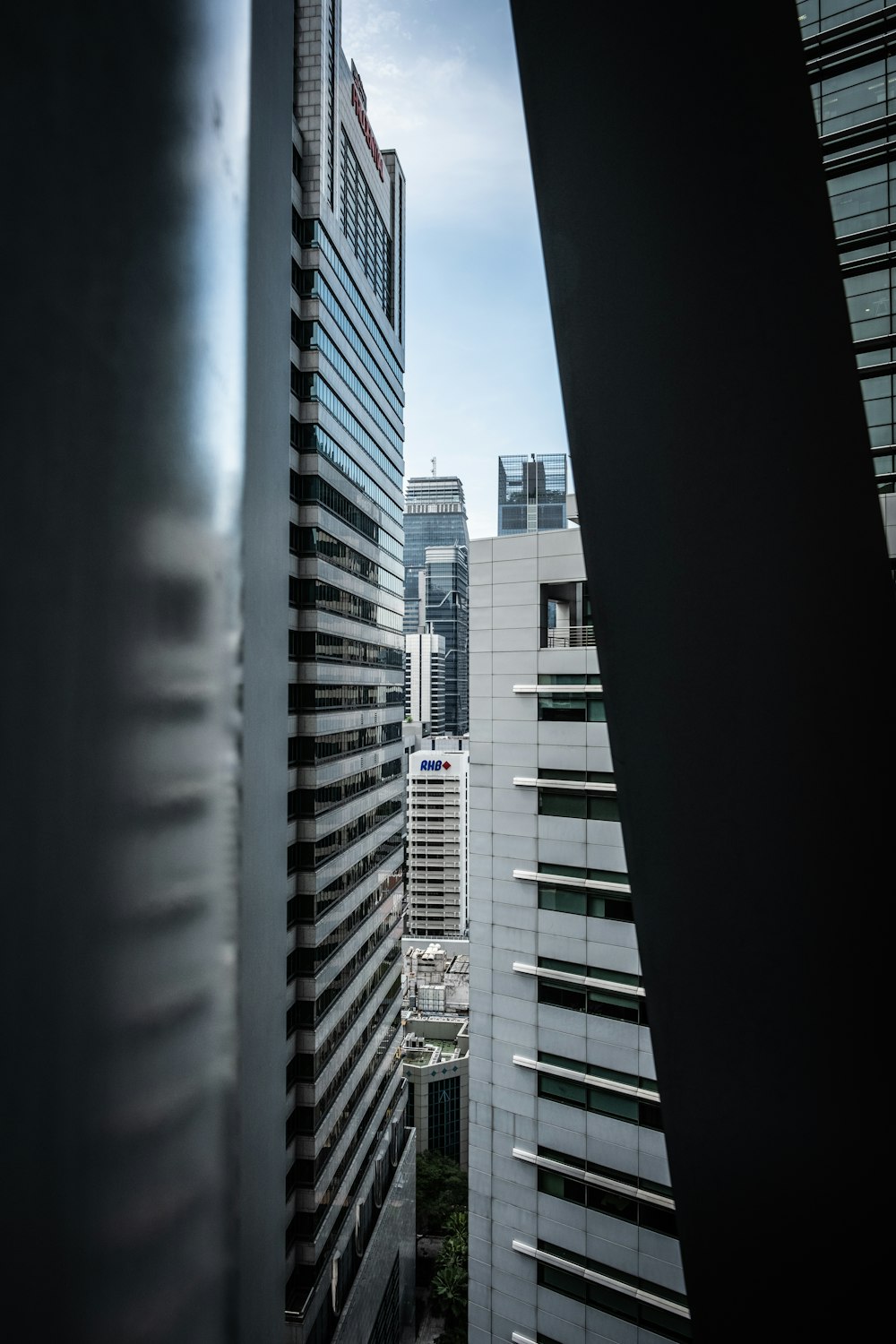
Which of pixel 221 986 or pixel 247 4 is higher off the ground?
pixel 247 4

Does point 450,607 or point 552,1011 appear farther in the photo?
point 450,607

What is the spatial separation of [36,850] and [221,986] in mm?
120

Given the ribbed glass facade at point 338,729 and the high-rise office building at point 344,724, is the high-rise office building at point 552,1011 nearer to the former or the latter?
the high-rise office building at point 344,724

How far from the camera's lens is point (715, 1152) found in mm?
447

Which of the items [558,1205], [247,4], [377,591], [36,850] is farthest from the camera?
[377,591]

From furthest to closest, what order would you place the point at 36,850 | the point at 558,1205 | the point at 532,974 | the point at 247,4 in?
the point at 532,974
the point at 558,1205
the point at 247,4
the point at 36,850

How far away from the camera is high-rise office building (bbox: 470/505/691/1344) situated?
1025 cm

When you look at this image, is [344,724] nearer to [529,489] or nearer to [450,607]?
[529,489]

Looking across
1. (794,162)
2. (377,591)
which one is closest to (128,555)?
(794,162)

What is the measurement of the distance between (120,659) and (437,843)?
4185cm

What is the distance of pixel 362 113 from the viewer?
19.3m

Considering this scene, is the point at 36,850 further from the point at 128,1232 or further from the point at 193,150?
the point at 193,150

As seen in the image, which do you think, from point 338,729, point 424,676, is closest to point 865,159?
point 338,729

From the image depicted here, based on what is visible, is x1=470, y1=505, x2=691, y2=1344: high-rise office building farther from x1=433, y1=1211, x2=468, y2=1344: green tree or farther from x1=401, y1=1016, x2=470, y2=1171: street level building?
x1=401, y1=1016, x2=470, y2=1171: street level building
